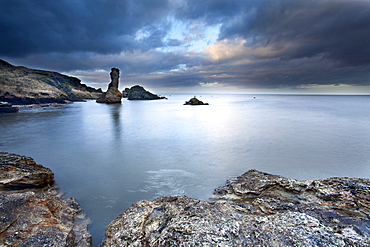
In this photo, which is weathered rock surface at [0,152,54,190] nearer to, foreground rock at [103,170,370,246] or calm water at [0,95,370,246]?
calm water at [0,95,370,246]

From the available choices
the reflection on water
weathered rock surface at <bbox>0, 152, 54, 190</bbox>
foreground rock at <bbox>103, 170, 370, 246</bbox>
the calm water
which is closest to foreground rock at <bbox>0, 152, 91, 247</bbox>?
weathered rock surface at <bbox>0, 152, 54, 190</bbox>

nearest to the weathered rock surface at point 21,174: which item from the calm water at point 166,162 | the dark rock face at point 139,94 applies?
the calm water at point 166,162

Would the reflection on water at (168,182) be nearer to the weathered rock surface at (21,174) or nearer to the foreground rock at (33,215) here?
the foreground rock at (33,215)

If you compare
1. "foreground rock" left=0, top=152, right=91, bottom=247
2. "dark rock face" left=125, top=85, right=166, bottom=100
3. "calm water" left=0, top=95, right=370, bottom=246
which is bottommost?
"calm water" left=0, top=95, right=370, bottom=246

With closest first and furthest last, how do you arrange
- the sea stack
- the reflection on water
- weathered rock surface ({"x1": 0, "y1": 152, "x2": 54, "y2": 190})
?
weathered rock surface ({"x1": 0, "y1": 152, "x2": 54, "y2": 190}) → the reflection on water → the sea stack

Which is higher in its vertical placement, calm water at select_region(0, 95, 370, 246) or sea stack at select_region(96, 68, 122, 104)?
sea stack at select_region(96, 68, 122, 104)

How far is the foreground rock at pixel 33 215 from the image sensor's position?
12.0 feet

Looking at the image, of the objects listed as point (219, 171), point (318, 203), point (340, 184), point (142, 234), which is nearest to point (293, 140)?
point (219, 171)

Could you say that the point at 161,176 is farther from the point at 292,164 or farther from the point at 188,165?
the point at 292,164

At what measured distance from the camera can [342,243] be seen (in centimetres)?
300

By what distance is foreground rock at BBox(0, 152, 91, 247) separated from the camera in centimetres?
364

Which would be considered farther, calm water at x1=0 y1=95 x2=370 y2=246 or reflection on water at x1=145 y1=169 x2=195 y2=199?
reflection on water at x1=145 y1=169 x2=195 y2=199

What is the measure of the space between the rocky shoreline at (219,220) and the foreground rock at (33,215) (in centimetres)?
2

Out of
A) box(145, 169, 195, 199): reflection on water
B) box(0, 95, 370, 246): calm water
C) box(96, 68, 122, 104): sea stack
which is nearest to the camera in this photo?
box(0, 95, 370, 246): calm water
